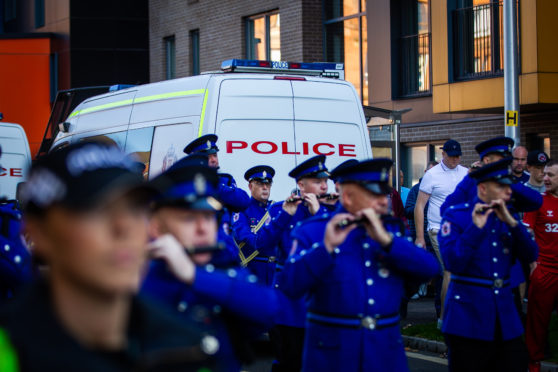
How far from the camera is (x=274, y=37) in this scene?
76.6 feet

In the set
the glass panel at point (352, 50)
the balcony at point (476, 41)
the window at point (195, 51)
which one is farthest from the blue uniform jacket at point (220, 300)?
the window at point (195, 51)

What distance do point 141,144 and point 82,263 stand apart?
9.44 m

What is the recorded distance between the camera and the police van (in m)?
9.90

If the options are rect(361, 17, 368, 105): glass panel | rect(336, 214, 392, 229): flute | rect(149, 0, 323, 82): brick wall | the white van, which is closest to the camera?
rect(336, 214, 392, 229): flute

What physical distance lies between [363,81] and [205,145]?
1350 cm

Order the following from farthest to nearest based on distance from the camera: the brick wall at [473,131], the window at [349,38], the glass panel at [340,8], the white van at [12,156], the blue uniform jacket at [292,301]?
the glass panel at [340,8] < the window at [349,38] < the brick wall at [473,131] < the white van at [12,156] < the blue uniform jacket at [292,301]

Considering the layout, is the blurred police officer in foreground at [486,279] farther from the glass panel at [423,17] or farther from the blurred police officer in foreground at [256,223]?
the glass panel at [423,17]

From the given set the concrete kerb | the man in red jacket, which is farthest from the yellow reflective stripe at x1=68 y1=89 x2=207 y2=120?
the man in red jacket

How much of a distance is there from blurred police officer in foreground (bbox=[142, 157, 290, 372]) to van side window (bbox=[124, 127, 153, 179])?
25.6 ft

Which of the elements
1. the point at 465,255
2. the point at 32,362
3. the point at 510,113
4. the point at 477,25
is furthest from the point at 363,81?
the point at 32,362

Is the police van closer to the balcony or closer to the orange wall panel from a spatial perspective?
the balcony

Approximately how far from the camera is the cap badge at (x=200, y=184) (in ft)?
10.5

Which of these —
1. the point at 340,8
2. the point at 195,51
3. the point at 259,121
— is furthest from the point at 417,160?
the point at 259,121

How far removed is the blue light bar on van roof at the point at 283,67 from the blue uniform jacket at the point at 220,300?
7663 mm
